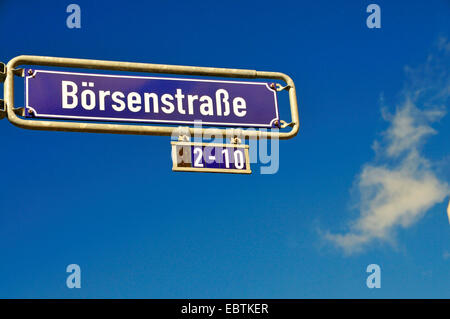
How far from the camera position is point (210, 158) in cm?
518

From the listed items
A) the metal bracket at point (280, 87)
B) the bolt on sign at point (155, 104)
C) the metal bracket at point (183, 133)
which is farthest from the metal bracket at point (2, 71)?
the metal bracket at point (280, 87)

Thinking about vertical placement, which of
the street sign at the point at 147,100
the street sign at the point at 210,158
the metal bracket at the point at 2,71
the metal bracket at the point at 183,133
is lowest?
the street sign at the point at 210,158

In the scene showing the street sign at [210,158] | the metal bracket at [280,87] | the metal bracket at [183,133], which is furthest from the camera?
the metal bracket at [280,87]

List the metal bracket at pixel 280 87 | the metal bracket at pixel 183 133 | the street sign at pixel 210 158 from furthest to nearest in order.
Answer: the metal bracket at pixel 280 87, the metal bracket at pixel 183 133, the street sign at pixel 210 158

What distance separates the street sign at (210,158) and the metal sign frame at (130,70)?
169 millimetres

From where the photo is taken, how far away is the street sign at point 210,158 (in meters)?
5.12

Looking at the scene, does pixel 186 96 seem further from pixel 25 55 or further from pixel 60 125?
pixel 25 55

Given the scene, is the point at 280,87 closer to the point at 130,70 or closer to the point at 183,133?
the point at 183,133

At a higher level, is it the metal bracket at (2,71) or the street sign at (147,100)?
the metal bracket at (2,71)

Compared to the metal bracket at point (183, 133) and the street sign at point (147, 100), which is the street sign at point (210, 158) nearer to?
the metal bracket at point (183, 133)

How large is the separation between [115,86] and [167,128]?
686 millimetres

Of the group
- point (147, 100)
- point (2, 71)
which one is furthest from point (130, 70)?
point (2, 71)

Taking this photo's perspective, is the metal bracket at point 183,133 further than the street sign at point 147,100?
Yes

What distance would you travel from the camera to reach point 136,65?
559 centimetres
